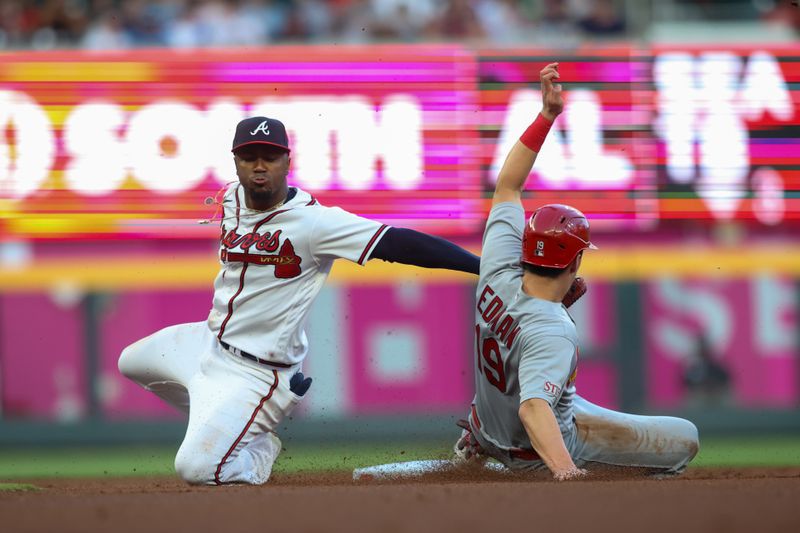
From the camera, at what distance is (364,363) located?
878 cm

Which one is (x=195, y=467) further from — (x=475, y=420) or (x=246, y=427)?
(x=475, y=420)

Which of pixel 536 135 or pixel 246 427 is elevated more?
pixel 536 135

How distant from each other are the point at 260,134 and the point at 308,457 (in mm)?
3726

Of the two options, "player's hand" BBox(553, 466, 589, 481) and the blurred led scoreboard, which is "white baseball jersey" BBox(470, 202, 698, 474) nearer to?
"player's hand" BBox(553, 466, 589, 481)

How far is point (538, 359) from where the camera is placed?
4.38 m

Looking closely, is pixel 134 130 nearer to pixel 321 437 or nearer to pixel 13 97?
pixel 13 97

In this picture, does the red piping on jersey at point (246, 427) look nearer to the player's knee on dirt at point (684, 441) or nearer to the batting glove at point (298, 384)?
the batting glove at point (298, 384)

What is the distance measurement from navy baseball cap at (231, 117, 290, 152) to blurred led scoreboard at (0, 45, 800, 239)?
10.3ft

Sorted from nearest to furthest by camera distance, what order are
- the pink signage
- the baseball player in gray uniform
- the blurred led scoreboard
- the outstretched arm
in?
the outstretched arm, the baseball player in gray uniform, the blurred led scoreboard, the pink signage

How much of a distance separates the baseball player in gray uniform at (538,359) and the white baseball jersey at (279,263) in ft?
1.82

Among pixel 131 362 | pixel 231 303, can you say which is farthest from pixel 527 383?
pixel 131 362

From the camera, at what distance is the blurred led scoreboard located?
321 inches

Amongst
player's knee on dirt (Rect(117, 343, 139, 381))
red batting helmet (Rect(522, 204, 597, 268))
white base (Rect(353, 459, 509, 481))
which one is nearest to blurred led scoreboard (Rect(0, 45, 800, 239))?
player's knee on dirt (Rect(117, 343, 139, 381))

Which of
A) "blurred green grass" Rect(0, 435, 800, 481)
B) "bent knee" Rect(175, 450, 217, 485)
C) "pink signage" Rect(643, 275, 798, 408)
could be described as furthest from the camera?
"pink signage" Rect(643, 275, 798, 408)
